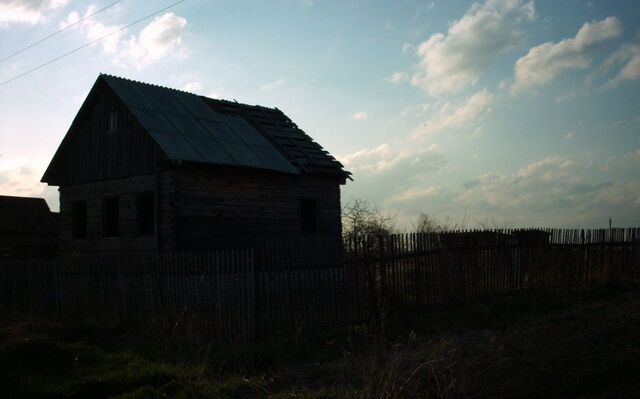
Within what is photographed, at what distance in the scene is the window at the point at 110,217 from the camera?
1942 cm

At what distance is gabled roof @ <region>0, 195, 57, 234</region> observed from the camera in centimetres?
3062

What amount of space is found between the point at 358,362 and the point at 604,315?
6.48 metres

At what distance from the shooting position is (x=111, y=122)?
19.3 meters

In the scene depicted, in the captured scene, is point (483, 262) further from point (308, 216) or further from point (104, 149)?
point (104, 149)

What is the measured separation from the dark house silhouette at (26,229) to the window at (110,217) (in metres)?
11.1

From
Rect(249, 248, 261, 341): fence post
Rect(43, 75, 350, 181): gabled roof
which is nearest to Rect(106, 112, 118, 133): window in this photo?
Rect(43, 75, 350, 181): gabled roof

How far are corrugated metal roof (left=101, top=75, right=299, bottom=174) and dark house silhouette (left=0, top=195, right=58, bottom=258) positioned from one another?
13.5 meters

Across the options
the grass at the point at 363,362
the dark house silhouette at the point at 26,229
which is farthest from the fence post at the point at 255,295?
the dark house silhouette at the point at 26,229

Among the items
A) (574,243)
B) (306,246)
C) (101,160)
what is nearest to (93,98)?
(101,160)

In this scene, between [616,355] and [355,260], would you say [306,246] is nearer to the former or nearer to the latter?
[355,260]

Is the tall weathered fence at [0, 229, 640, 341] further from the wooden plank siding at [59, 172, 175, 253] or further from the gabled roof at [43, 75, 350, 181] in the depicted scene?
the gabled roof at [43, 75, 350, 181]

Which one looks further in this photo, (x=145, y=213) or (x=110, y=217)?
(x=145, y=213)

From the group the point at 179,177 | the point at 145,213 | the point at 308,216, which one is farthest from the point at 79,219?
the point at 308,216

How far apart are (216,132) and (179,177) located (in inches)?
132
